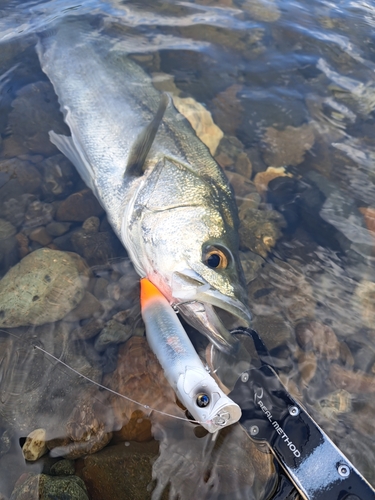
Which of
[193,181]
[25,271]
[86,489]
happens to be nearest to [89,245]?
[25,271]

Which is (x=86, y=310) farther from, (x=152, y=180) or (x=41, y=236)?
(x=152, y=180)

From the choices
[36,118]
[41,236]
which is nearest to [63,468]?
[41,236]

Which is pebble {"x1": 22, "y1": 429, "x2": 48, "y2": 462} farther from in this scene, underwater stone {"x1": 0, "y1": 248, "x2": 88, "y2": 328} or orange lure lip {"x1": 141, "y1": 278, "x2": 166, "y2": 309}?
orange lure lip {"x1": 141, "y1": 278, "x2": 166, "y2": 309}

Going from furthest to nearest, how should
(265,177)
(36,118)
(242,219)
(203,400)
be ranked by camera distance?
(36,118), (265,177), (242,219), (203,400)

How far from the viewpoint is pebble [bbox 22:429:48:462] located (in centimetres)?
242

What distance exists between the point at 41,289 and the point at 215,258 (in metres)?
1.50

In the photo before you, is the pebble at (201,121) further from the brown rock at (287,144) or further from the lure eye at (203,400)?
the lure eye at (203,400)

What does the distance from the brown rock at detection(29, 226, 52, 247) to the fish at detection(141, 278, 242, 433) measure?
4.28 ft

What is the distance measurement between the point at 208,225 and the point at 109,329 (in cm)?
116

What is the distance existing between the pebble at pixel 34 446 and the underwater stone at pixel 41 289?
0.88 metres

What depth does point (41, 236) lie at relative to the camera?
3.66 meters

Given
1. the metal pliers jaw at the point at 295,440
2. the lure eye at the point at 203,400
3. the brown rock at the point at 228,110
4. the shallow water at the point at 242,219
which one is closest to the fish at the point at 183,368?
the lure eye at the point at 203,400

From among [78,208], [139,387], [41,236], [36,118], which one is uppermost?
[36,118]

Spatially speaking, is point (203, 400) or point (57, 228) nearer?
point (203, 400)
